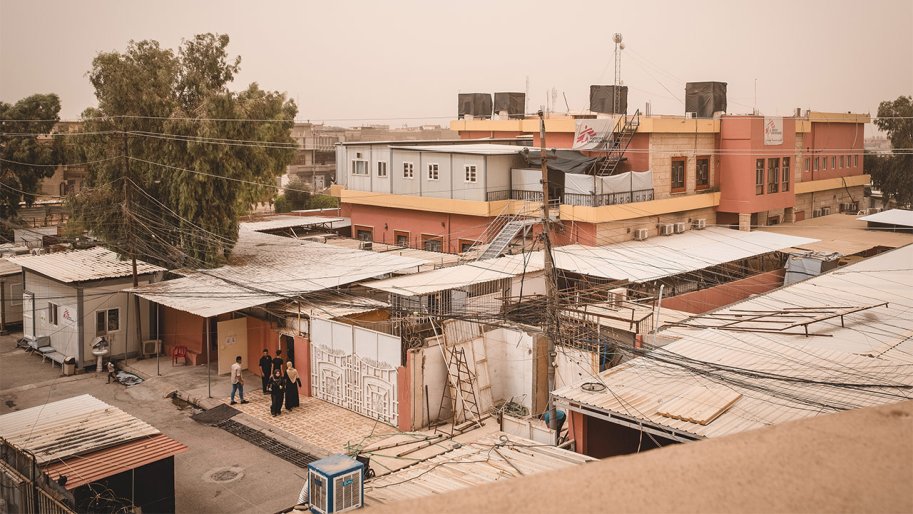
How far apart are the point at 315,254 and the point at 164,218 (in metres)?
4.86

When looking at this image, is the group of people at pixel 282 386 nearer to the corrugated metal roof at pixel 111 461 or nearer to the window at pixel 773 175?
the corrugated metal roof at pixel 111 461

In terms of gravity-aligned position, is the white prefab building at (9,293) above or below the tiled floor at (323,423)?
above

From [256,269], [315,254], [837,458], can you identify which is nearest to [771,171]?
[315,254]

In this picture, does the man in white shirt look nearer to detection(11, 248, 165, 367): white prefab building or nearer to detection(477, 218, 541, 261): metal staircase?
detection(11, 248, 165, 367): white prefab building

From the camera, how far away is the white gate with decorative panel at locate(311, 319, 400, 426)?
1634 centimetres

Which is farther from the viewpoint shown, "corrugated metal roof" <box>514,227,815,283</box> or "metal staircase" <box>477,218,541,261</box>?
"metal staircase" <box>477,218,541,261</box>

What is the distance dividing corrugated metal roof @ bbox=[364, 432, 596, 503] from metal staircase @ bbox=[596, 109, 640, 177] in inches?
700

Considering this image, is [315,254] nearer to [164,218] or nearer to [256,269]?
[256,269]

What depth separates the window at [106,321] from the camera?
69.4 ft

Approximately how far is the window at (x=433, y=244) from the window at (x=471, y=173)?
2.65 meters

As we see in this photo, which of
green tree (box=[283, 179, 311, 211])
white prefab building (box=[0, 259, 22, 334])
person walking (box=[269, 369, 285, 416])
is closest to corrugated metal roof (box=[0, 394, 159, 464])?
person walking (box=[269, 369, 285, 416])

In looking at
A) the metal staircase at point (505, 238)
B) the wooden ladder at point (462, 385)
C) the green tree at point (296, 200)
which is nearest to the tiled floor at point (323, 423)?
the wooden ladder at point (462, 385)

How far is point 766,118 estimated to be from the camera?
104 ft

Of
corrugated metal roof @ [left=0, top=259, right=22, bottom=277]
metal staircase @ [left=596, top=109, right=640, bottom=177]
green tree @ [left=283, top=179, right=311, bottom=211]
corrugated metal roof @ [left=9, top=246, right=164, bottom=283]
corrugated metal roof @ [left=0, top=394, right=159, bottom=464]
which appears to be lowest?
corrugated metal roof @ [left=0, top=394, right=159, bottom=464]
